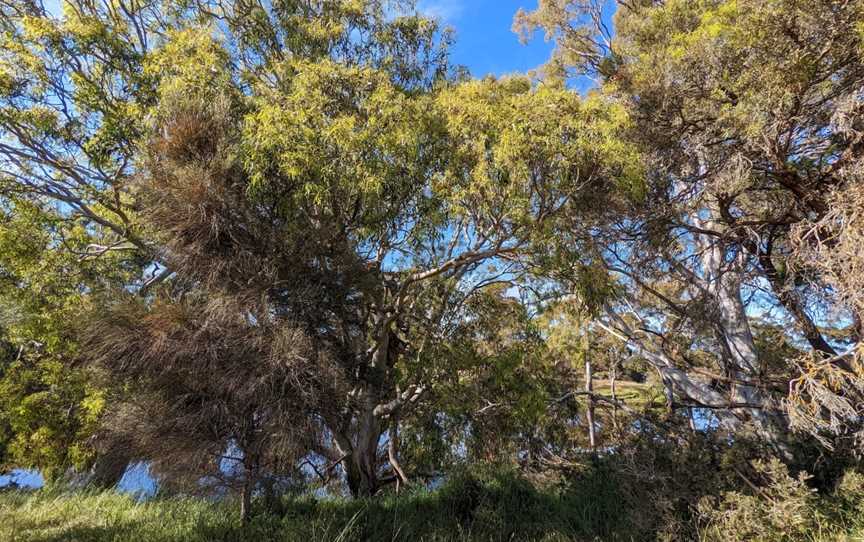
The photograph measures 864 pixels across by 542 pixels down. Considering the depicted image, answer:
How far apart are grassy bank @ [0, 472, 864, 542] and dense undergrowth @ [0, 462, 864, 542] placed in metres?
0.01

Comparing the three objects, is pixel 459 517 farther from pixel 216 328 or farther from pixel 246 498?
pixel 216 328

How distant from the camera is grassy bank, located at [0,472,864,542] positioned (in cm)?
360

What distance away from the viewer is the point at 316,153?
14.3 feet

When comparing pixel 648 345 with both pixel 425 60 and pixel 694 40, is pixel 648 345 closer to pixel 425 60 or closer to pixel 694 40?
pixel 694 40

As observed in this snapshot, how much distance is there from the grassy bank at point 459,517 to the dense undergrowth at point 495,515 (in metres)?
0.01

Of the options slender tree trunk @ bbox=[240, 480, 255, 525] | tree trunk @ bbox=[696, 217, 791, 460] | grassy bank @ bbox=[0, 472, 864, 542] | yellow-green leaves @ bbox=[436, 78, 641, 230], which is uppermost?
yellow-green leaves @ bbox=[436, 78, 641, 230]

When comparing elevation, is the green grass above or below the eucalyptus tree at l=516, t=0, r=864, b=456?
below

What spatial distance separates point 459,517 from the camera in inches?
186

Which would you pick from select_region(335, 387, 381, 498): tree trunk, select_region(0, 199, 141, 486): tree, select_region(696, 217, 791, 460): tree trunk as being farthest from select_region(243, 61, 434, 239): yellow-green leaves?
select_region(696, 217, 791, 460): tree trunk

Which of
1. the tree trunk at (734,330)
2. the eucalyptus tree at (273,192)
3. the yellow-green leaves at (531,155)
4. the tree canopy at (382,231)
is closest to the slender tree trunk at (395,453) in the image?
the tree canopy at (382,231)

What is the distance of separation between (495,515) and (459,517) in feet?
1.35

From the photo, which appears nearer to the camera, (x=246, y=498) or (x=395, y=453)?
(x=246, y=498)

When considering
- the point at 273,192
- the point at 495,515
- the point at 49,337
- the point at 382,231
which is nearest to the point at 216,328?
the point at 273,192

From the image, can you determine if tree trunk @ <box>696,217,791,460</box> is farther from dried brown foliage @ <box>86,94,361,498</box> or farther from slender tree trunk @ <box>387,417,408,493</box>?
dried brown foliage @ <box>86,94,361,498</box>
